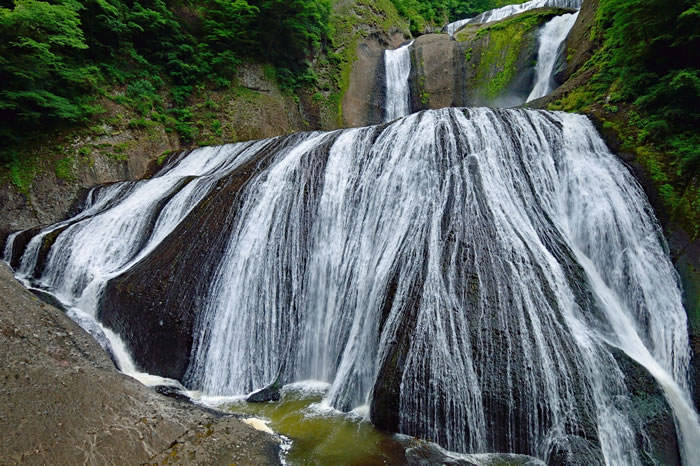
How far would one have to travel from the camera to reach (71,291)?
7098 mm

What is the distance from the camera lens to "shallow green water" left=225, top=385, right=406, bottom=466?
354 centimetres

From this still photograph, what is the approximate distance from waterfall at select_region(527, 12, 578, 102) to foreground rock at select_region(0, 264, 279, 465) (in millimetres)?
12489

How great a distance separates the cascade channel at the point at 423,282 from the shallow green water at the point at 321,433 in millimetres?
278

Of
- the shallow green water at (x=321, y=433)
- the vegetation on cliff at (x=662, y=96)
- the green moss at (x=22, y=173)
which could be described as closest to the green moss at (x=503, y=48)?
the vegetation on cliff at (x=662, y=96)

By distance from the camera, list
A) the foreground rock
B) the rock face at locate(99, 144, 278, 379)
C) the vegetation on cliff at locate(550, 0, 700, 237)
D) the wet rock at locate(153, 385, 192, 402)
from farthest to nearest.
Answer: the rock face at locate(99, 144, 278, 379), the vegetation on cliff at locate(550, 0, 700, 237), the wet rock at locate(153, 385, 192, 402), the foreground rock

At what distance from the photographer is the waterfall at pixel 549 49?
11.5 meters

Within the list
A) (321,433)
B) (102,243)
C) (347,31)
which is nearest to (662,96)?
(321,433)

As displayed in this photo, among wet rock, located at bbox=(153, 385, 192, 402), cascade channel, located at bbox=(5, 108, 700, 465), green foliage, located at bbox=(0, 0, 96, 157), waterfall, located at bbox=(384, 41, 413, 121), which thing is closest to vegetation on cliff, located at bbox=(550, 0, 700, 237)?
cascade channel, located at bbox=(5, 108, 700, 465)

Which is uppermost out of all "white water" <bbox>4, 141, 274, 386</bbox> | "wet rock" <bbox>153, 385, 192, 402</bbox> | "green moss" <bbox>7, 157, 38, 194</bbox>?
"green moss" <bbox>7, 157, 38, 194</bbox>

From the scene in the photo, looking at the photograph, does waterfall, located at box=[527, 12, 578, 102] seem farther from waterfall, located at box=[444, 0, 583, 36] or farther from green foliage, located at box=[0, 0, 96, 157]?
green foliage, located at box=[0, 0, 96, 157]

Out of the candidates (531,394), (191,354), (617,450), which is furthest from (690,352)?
(191,354)

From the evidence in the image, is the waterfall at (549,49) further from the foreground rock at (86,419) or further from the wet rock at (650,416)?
the foreground rock at (86,419)

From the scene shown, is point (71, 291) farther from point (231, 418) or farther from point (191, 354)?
point (231, 418)

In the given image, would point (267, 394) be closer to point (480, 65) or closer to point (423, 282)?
point (423, 282)
